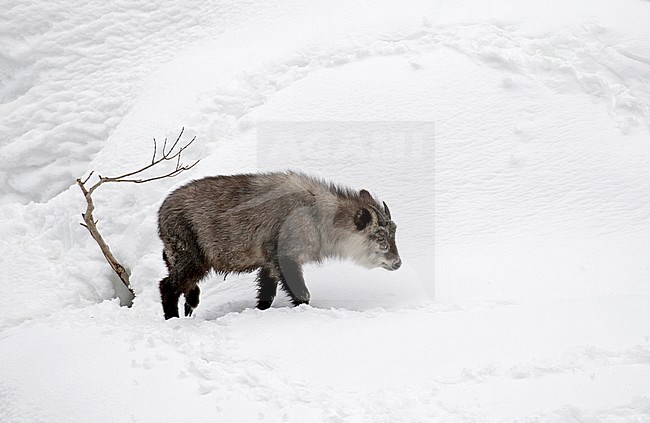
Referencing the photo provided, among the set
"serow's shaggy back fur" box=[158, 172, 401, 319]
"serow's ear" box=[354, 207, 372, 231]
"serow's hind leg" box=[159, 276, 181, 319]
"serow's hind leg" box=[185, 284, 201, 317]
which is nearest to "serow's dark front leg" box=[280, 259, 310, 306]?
"serow's shaggy back fur" box=[158, 172, 401, 319]

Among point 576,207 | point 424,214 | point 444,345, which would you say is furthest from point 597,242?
point 444,345

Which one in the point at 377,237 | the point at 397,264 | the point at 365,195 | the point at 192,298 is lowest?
the point at 192,298

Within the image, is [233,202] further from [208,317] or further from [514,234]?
[514,234]

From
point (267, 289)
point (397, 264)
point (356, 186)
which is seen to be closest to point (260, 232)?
point (267, 289)

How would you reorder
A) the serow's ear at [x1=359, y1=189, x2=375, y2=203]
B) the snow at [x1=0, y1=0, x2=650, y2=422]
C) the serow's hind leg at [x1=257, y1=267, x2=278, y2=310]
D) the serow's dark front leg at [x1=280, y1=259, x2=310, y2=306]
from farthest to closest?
the serow's ear at [x1=359, y1=189, x2=375, y2=203] < the serow's hind leg at [x1=257, y1=267, x2=278, y2=310] < the serow's dark front leg at [x1=280, y1=259, x2=310, y2=306] < the snow at [x1=0, y1=0, x2=650, y2=422]

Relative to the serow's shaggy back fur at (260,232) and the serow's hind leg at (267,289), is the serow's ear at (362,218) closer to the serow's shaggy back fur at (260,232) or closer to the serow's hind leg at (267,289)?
the serow's shaggy back fur at (260,232)

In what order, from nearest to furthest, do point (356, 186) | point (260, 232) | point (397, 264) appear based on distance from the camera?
point (260, 232), point (397, 264), point (356, 186)

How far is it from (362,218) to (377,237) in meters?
0.20

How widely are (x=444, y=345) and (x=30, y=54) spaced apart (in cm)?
819

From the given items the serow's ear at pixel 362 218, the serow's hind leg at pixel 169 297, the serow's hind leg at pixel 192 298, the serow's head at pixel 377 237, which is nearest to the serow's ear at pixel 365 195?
the serow's head at pixel 377 237

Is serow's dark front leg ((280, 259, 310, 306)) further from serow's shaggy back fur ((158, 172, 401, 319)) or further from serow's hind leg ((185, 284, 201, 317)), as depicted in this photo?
serow's hind leg ((185, 284, 201, 317))

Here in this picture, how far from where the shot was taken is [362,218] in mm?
5676

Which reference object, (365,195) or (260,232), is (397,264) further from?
(260,232)

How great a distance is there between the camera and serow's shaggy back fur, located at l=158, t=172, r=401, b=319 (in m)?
5.43
